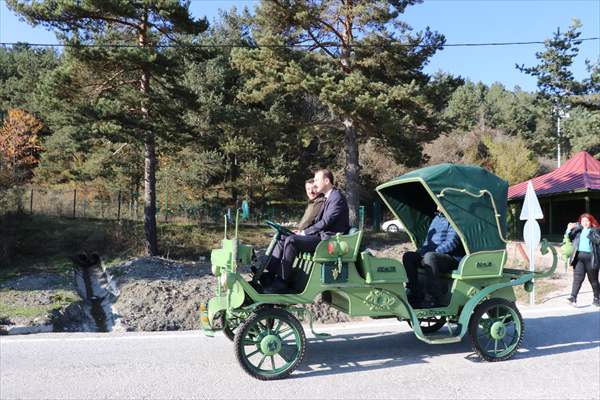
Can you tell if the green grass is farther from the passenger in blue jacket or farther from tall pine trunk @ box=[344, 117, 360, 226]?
tall pine trunk @ box=[344, 117, 360, 226]

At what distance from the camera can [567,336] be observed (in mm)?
7469

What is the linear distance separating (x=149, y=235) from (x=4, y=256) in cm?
472

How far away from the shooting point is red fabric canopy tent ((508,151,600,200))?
83.8ft

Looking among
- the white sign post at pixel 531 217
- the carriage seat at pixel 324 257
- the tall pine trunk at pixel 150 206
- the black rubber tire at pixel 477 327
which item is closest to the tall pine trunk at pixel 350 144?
the tall pine trunk at pixel 150 206

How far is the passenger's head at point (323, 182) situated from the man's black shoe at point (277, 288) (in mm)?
1354

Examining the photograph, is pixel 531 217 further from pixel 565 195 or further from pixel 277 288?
pixel 565 195

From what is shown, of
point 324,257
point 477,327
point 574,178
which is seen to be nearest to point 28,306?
point 324,257

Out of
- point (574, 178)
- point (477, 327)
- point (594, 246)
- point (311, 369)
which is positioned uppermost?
point (574, 178)

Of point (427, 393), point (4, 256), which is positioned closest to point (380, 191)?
point (427, 393)

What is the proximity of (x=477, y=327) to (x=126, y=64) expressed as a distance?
14282 millimetres

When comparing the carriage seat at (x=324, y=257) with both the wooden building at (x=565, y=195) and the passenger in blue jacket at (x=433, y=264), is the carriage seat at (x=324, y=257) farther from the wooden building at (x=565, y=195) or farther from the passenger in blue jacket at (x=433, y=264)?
the wooden building at (x=565, y=195)

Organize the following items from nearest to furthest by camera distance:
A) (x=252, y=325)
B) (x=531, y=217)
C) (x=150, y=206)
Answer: (x=252, y=325)
(x=531, y=217)
(x=150, y=206)

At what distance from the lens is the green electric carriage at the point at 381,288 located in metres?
5.53

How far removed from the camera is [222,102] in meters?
32.0
